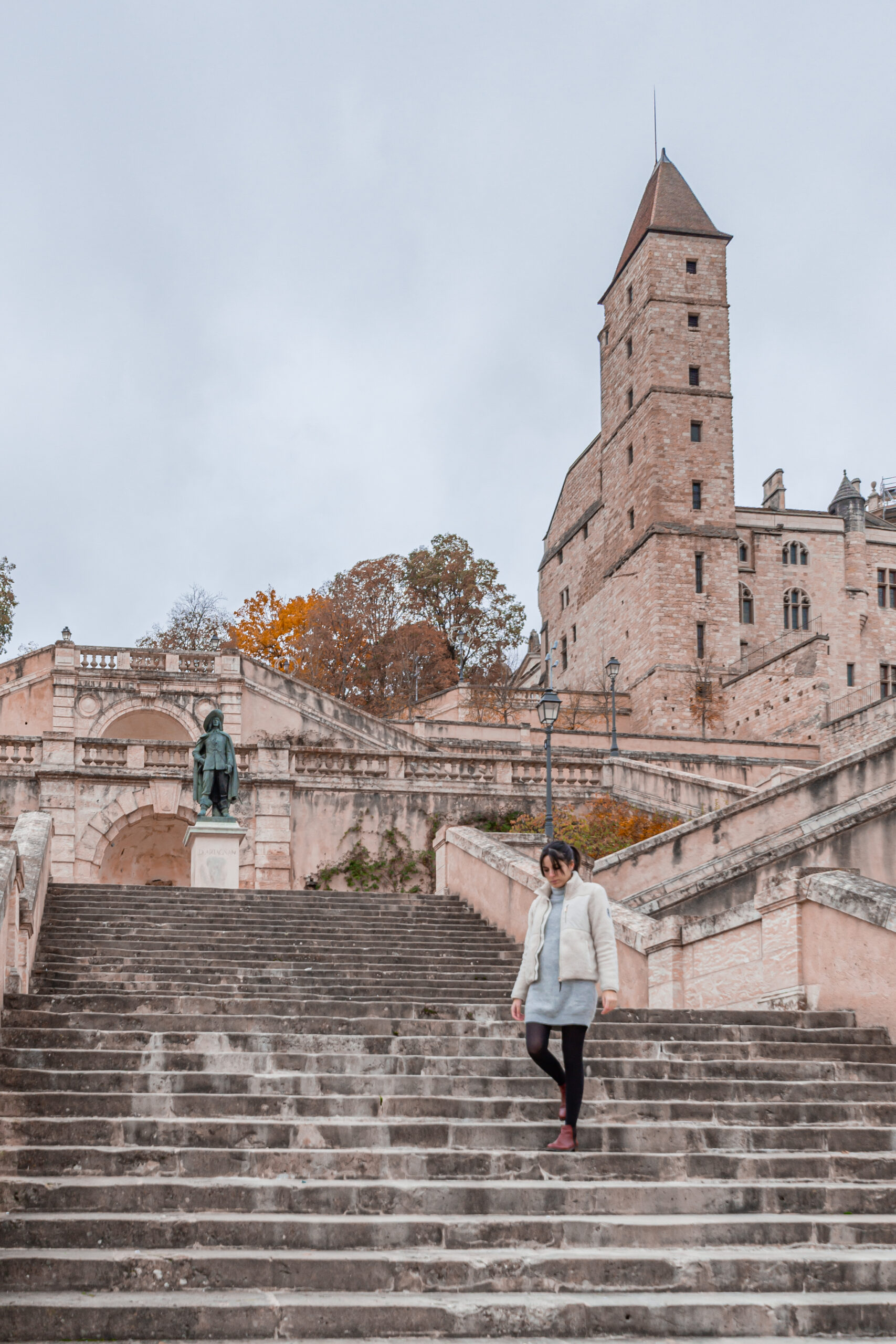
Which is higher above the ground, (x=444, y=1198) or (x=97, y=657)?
(x=97, y=657)

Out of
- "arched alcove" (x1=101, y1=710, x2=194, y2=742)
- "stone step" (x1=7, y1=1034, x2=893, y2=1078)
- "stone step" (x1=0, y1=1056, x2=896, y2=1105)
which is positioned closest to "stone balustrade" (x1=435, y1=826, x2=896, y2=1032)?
"stone step" (x1=7, y1=1034, x2=893, y2=1078)

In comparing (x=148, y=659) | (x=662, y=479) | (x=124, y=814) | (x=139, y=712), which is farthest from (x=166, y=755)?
(x=662, y=479)

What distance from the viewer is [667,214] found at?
56031 millimetres

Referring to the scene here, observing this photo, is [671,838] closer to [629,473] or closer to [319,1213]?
[319,1213]

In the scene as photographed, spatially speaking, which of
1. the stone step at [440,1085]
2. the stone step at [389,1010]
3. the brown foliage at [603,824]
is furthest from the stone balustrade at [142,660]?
the stone step at [440,1085]

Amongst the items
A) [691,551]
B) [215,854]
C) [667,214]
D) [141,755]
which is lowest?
[215,854]

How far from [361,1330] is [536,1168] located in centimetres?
159

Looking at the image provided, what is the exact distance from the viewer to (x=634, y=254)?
56406 mm

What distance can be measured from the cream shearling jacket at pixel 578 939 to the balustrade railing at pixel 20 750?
16803 mm

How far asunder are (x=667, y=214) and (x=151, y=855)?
41294 mm

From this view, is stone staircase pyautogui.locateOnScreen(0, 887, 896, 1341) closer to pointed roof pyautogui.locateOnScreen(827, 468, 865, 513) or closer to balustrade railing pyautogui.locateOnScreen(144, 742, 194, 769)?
balustrade railing pyautogui.locateOnScreen(144, 742, 194, 769)

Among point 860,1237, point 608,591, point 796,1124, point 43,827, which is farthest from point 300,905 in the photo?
point 608,591

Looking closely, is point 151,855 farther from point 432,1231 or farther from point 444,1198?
point 432,1231

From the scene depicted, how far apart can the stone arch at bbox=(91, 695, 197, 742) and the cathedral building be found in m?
20.1
